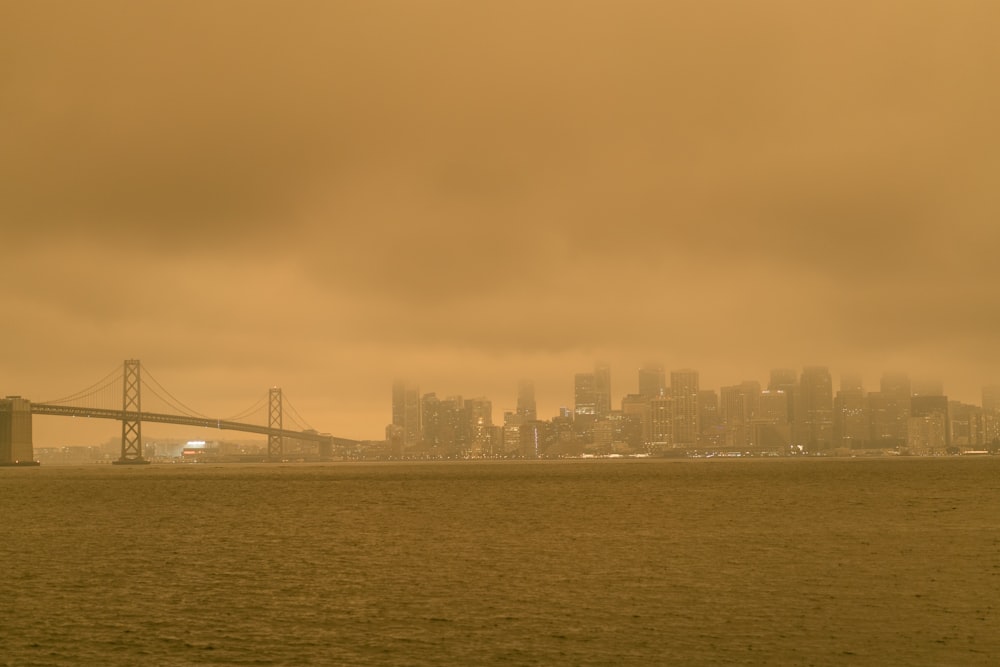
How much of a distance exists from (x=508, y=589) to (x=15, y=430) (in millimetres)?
148981

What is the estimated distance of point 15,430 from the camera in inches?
6280

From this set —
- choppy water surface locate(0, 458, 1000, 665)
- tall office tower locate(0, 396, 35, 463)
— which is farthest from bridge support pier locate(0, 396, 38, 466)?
choppy water surface locate(0, 458, 1000, 665)

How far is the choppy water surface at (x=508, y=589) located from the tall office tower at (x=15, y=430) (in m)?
106

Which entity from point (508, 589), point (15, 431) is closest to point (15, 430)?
point (15, 431)

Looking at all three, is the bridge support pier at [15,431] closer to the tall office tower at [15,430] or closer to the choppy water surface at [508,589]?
the tall office tower at [15,430]

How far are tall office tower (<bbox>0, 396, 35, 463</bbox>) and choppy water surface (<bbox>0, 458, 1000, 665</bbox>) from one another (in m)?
106

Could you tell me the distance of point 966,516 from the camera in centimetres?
5575

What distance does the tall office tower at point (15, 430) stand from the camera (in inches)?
6127

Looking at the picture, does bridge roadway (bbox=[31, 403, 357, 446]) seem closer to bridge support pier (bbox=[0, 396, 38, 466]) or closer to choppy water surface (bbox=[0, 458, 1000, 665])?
bridge support pier (bbox=[0, 396, 38, 466])

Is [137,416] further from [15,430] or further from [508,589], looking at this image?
[508,589]

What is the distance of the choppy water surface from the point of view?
875 inches

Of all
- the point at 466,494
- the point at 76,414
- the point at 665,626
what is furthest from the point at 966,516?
the point at 76,414

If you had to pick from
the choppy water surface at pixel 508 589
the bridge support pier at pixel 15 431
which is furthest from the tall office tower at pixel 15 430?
the choppy water surface at pixel 508 589

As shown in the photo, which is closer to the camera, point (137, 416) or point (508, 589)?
point (508, 589)
